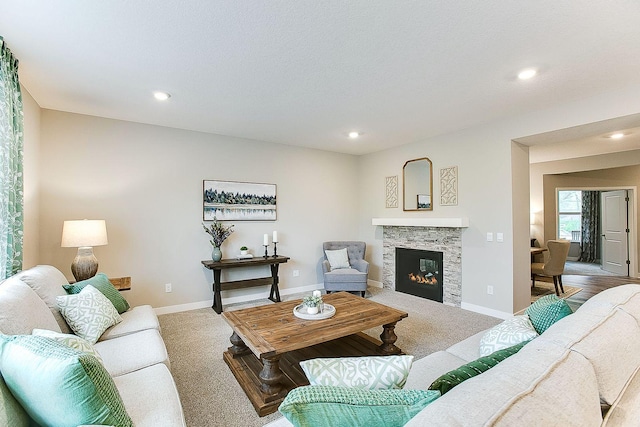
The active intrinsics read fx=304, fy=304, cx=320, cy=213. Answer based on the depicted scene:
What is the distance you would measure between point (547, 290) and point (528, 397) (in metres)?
5.83

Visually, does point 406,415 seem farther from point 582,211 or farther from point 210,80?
point 582,211

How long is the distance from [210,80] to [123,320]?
2.18 m

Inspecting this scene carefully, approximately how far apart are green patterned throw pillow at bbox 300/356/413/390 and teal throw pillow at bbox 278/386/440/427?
167 millimetres

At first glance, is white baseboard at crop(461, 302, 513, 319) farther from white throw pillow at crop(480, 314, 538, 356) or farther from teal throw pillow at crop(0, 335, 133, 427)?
teal throw pillow at crop(0, 335, 133, 427)

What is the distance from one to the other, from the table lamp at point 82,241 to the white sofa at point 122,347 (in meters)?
0.58

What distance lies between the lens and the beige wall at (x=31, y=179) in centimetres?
293

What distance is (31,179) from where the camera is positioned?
3111mm

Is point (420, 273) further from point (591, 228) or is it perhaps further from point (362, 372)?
point (591, 228)

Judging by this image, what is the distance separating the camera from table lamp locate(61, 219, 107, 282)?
120 inches

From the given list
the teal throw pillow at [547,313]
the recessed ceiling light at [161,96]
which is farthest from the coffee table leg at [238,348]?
the recessed ceiling light at [161,96]

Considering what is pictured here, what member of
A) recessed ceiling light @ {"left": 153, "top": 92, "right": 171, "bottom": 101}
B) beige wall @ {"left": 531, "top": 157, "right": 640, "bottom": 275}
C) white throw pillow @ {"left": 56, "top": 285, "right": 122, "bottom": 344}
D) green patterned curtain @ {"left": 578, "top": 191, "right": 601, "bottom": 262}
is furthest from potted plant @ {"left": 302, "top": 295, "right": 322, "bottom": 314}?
green patterned curtain @ {"left": 578, "top": 191, "right": 601, "bottom": 262}

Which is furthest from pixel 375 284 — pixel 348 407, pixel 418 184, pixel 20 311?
pixel 348 407

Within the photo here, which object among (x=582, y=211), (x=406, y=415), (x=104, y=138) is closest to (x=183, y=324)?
(x=104, y=138)

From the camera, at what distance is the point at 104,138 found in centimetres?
376
